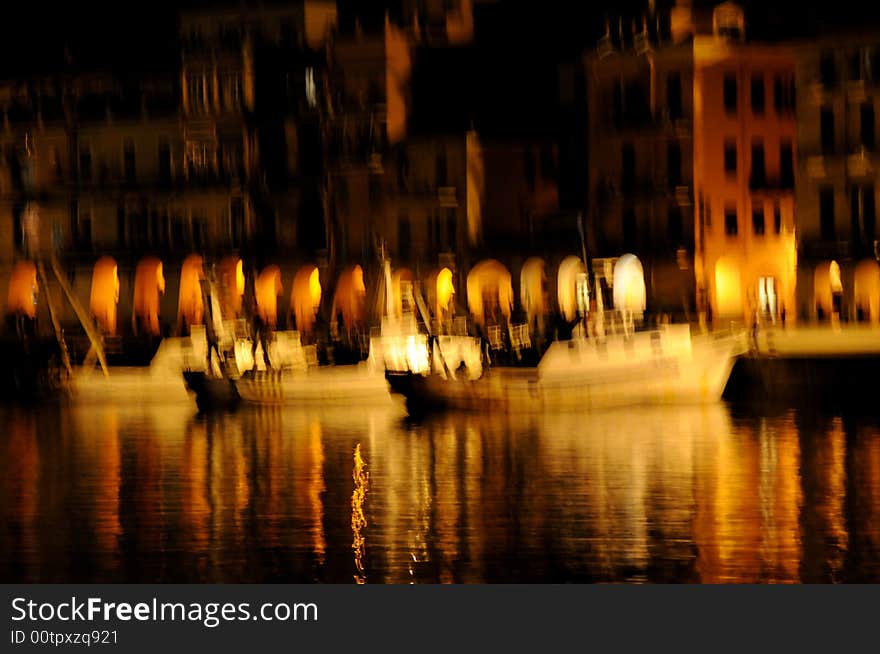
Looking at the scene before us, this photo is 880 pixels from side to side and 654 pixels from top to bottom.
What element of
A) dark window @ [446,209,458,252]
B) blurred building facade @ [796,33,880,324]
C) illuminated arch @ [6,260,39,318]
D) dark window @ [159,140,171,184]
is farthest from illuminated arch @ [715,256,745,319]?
illuminated arch @ [6,260,39,318]

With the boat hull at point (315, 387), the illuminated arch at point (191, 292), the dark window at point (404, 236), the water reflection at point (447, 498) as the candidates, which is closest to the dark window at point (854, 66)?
the dark window at point (404, 236)

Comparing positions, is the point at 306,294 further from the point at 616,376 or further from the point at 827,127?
the point at 616,376

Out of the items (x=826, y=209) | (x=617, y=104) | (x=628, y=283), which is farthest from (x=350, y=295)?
(x=826, y=209)

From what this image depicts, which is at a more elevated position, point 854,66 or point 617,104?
point 854,66

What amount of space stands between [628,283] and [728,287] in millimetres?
3963

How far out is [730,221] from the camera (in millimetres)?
82375

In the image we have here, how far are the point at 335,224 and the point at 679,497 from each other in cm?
4660

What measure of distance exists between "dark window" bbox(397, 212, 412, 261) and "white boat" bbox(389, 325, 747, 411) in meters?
25.0

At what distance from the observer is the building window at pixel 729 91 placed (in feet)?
269

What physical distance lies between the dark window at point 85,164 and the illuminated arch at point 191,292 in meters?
6.89

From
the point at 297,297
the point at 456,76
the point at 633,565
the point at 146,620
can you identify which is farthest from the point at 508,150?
the point at 146,620

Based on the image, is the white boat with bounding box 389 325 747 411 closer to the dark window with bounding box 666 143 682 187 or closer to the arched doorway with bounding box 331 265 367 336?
the dark window with bounding box 666 143 682 187

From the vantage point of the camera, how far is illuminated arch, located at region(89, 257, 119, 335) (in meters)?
90.9

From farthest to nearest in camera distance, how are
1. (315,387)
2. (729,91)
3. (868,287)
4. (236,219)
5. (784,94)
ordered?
(236,219)
(784,94)
(729,91)
(868,287)
(315,387)
